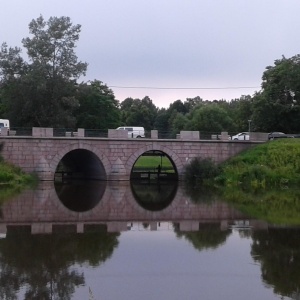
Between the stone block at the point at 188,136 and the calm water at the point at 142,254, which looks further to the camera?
the stone block at the point at 188,136

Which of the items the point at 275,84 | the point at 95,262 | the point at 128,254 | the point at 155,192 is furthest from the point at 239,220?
the point at 275,84

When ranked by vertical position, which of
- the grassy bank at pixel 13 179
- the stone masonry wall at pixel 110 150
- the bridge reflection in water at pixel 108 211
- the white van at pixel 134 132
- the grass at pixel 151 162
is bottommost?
the bridge reflection in water at pixel 108 211

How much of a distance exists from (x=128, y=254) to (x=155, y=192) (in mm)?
26289

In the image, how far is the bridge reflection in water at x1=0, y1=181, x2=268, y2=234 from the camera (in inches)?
996

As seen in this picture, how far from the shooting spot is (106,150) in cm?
5131

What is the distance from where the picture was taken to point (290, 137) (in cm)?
5578

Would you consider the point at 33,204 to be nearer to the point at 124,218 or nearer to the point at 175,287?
the point at 124,218

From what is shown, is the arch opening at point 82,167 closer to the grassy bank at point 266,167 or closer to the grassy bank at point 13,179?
the grassy bank at point 13,179

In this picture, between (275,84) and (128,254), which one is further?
(275,84)

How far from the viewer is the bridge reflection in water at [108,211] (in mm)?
25297

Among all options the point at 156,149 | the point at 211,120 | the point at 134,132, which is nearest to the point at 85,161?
the point at 134,132

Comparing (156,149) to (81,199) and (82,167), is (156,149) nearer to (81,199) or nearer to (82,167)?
(82,167)

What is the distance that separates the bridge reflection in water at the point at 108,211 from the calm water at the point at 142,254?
5 cm

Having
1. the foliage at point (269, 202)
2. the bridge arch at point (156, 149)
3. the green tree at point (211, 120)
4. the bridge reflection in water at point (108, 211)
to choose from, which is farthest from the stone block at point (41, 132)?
the green tree at point (211, 120)
